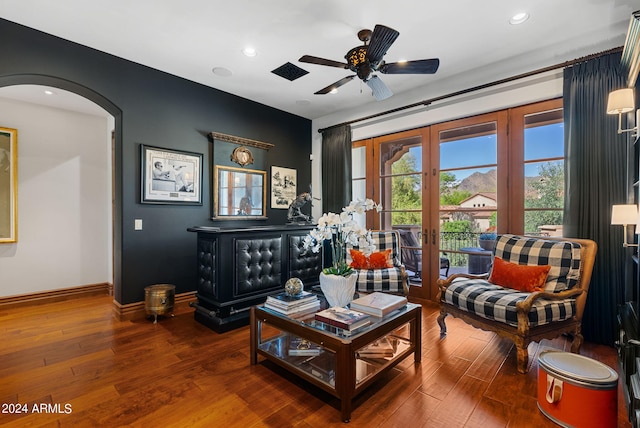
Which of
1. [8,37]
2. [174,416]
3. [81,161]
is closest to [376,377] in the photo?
[174,416]

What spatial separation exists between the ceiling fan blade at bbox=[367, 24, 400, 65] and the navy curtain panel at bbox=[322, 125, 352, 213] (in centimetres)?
231

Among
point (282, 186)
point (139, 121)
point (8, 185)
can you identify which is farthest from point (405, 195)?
point (8, 185)

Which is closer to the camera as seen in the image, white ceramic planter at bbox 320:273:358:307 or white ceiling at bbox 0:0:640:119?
white ceramic planter at bbox 320:273:358:307

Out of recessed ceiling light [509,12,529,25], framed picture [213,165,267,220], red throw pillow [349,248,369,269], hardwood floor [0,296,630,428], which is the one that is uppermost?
recessed ceiling light [509,12,529,25]

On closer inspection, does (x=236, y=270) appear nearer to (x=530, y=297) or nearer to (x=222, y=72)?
(x=222, y=72)

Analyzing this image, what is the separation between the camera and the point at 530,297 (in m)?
2.24

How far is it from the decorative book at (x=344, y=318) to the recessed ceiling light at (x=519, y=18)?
2880 millimetres

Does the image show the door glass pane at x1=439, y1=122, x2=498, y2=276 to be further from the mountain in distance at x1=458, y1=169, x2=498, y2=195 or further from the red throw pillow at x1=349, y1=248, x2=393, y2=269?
the red throw pillow at x1=349, y1=248, x2=393, y2=269

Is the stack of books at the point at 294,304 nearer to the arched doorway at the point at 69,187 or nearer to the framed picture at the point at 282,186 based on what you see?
the arched doorway at the point at 69,187

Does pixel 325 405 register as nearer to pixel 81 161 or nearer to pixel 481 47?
pixel 481 47

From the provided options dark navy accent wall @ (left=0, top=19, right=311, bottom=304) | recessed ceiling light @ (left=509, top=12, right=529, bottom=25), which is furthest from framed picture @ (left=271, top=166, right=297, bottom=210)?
recessed ceiling light @ (left=509, top=12, right=529, bottom=25)

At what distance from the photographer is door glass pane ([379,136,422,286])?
415cm

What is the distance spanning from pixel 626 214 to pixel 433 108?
92.6 inches

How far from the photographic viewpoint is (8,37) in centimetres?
264
